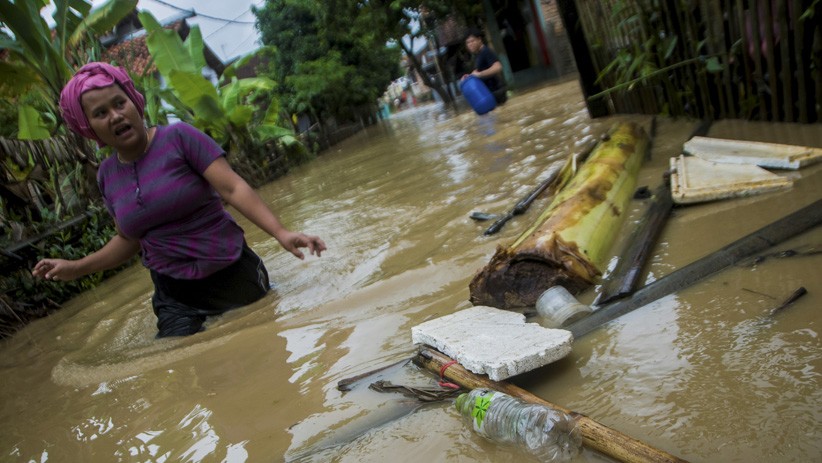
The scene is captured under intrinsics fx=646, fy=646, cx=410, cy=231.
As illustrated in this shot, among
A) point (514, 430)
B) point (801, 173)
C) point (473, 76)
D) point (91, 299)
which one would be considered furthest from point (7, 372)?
point (473, 76)

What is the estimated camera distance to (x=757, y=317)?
1967mm

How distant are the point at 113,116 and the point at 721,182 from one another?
309cm

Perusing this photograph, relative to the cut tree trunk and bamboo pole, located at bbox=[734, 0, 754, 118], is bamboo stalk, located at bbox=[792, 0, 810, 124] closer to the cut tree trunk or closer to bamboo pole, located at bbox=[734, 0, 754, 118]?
bamboo pole, located at bbox=[734, 0, 754, 118]

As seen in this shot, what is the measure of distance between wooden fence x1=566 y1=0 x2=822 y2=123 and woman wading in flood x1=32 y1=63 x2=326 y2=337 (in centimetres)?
298

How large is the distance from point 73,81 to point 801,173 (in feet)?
12.1

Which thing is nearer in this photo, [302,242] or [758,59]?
[302,242]

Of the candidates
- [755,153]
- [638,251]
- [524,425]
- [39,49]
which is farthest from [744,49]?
[39,49]

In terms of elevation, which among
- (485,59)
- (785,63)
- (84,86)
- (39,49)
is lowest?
(785,63)

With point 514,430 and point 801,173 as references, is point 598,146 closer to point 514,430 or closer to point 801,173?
point 801,173

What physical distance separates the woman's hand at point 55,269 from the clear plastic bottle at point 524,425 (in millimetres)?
2726

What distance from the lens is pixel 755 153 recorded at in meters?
3.58

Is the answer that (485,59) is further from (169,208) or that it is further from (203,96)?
(169,208)

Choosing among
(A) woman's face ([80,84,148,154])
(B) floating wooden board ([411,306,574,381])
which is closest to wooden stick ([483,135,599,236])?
(B) floating wooden board ([411,306,574,381])

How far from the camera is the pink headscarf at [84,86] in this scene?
10.5 feet
